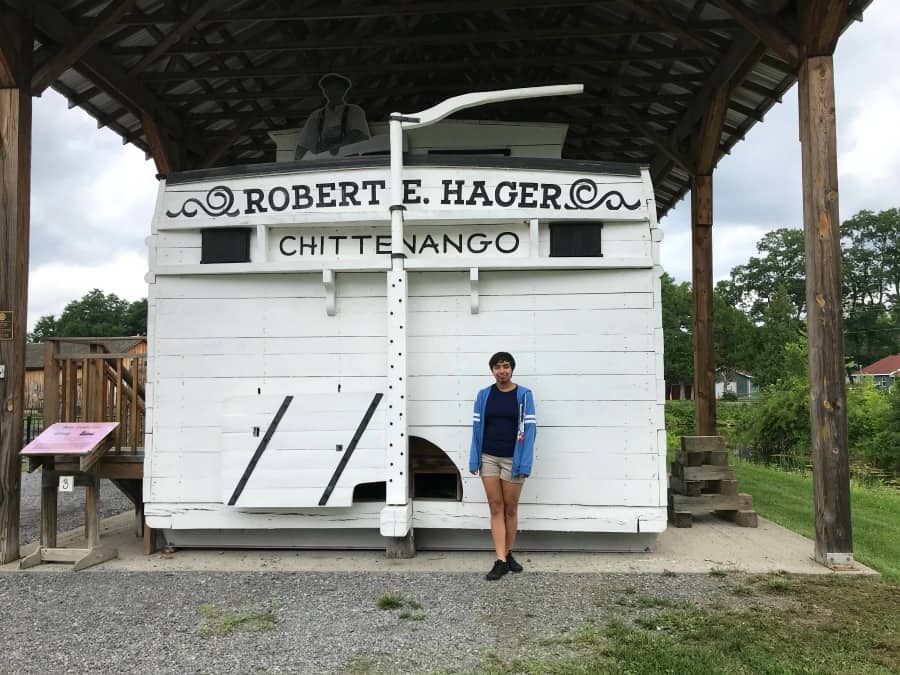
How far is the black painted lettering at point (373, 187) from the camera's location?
6172mm

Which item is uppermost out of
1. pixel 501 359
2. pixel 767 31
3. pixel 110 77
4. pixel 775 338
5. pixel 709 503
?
pixel 110 77

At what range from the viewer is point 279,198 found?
6.24 m

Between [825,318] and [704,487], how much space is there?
2974 mm

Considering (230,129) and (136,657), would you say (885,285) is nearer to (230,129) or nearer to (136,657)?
(230,129)

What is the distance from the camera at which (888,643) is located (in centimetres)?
400

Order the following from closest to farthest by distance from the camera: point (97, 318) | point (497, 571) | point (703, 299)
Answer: point (497, 571)
point (703, 299)
point (97, 318)

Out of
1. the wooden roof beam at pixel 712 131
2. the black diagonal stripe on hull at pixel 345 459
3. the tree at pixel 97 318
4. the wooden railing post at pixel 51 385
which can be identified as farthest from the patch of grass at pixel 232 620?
the tree at pixel 97 318

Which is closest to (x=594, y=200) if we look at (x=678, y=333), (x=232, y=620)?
(x=232, y=620)

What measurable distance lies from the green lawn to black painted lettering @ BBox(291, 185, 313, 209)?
5830mm

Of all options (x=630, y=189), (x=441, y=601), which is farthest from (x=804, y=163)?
(x=441, y=601)

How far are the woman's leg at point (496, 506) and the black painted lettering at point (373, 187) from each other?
2.66 metres

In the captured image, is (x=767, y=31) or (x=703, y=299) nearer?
(x=767, y=31)

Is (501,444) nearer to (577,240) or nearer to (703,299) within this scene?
(577,240)

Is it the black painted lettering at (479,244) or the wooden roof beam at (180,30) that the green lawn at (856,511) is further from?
the wooden roof beam at (180,30)
